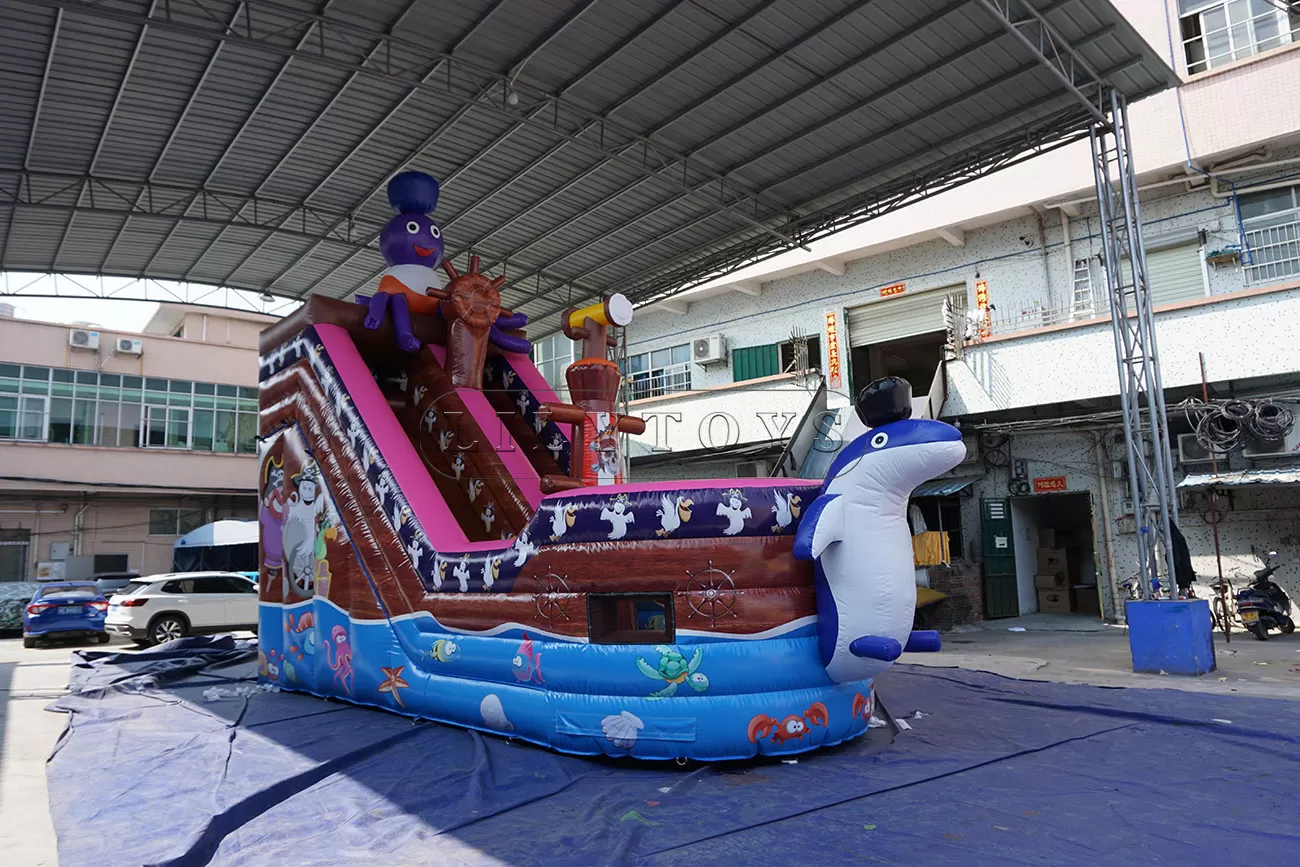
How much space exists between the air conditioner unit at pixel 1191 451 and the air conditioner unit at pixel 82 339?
22.7 m

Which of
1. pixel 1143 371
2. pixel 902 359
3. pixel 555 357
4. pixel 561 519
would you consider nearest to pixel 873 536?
pixel 561 519

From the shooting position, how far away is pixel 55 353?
20.8m

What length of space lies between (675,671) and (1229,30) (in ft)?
45.1

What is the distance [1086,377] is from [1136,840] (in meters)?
10.0

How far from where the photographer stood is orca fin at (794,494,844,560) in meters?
4.88

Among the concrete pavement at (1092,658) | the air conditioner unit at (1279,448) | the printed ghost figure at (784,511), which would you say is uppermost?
the air conditioner unit at (1279,448)

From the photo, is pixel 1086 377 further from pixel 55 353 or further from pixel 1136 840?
pixel 55 353

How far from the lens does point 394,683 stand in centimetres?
655

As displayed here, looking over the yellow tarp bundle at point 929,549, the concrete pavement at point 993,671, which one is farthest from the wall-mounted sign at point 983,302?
the concrete pavement at point 993,671

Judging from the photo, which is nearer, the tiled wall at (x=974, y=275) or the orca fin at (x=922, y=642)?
the orca fin at (x=922, y=642)

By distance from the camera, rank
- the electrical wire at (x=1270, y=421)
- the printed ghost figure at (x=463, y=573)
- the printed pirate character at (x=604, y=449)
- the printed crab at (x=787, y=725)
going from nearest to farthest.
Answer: the printed crab at (x=787, y=725) < the printed ghost figure at (x=463, y=573) < the printed pirate character at (x=604, y=449) < the electrical wire at (x=1270, y=421)

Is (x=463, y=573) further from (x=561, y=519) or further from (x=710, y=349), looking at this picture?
(x=710, y=349)

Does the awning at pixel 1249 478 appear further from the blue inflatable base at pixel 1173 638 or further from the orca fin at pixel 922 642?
the orca fin at pixel 922 642

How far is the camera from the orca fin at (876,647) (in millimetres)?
4844
